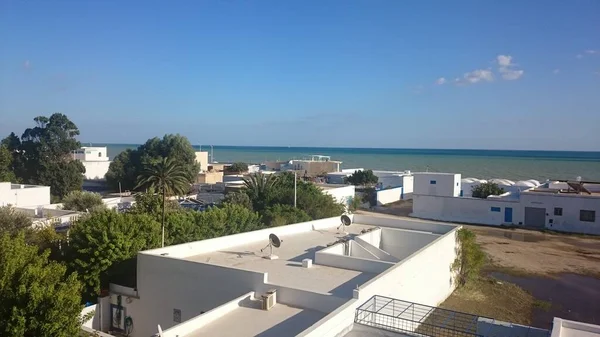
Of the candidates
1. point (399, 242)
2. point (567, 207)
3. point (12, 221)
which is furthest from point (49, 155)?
point (567, 207)

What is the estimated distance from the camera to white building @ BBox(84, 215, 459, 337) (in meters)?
10.9

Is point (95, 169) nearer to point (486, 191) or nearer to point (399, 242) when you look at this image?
point (486, 191)

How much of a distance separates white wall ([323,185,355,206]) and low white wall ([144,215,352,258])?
1722 cm

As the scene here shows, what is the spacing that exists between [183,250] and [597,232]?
35.0m

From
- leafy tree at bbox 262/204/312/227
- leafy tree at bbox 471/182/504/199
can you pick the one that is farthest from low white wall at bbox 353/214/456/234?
leafy tree at bbox 471/182/504/199

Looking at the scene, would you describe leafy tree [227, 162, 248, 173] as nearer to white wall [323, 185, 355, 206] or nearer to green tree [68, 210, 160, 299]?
white wall [323, 185, 355, 206]

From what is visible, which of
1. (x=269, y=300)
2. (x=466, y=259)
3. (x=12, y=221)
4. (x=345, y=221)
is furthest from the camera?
(x=345, y=221)

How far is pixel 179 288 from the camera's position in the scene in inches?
557

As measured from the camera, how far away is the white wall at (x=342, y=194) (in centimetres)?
4125

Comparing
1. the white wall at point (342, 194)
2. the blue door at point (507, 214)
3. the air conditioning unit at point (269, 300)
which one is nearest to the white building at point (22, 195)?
the white wall at point (342, 194)

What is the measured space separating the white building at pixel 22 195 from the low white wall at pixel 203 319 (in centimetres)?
2633

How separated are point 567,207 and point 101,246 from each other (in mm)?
36471

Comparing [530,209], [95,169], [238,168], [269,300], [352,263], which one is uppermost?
[238,168]

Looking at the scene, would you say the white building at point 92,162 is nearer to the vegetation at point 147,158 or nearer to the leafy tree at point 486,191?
the vegetation at point 147,158
